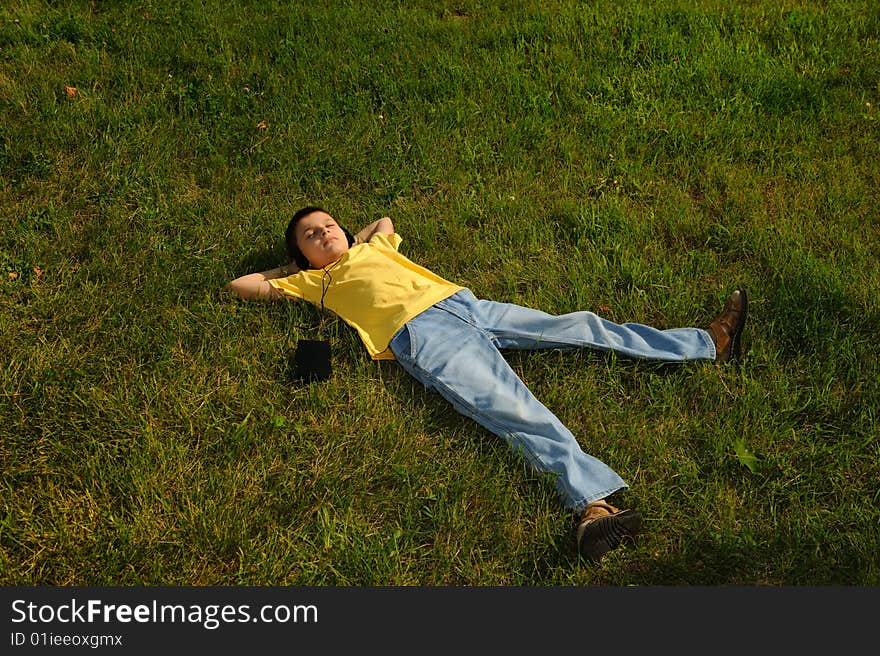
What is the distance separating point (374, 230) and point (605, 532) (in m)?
2.52

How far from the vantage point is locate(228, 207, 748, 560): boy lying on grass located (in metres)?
3.54

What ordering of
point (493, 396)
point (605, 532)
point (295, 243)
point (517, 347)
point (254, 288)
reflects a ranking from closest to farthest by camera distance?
point (605, 532), point (493, 396), point (517, 347), point (254, 288), point (295, 243)

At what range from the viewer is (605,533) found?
126 inches

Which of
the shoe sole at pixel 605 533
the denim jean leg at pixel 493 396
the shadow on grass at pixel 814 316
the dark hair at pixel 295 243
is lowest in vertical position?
the shoe sole at pixel 605 533

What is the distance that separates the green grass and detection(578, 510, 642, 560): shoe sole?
9 centimetres

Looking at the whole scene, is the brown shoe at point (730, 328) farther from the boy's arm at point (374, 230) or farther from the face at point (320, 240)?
the face at point (320, 240)

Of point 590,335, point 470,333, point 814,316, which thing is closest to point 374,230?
point 470,333

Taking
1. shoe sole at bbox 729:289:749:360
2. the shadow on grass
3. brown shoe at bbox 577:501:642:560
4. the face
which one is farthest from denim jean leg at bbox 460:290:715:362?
brown shoe at bbox 577:501:642:560

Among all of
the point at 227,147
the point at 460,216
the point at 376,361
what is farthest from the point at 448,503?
the point at 227,147

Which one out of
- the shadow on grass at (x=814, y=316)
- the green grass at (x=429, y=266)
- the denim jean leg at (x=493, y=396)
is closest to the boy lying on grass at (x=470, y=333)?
the denim jean leg at (x=493, y=396)

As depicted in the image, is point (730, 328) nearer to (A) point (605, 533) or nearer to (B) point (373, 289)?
(A) point (605, 533)

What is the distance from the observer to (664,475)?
3.58 m

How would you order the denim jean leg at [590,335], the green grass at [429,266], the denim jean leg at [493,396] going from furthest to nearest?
1. the denim jean leg at [590,335]
2. the denim jean leg at [493,396]
3. the green grass at [429,266]

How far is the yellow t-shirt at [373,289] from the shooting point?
13.4 feet
